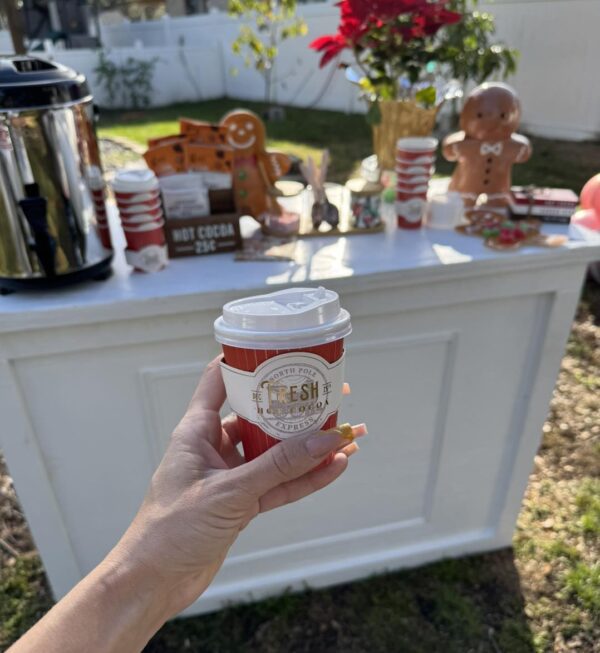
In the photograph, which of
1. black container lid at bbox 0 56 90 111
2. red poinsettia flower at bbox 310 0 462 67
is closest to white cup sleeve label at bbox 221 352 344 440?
black container lid at bbox 0 56 90 111

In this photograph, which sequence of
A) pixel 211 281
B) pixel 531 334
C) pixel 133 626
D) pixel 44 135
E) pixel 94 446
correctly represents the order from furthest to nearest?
pixel 531 334, pixel 94 446, pixel 211 281, pixel 44 135, pixel 133 626

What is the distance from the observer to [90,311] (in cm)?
110

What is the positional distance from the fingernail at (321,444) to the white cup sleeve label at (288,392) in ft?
0.17

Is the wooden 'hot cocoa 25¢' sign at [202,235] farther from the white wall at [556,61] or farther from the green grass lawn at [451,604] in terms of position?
the white wall at [556,61]

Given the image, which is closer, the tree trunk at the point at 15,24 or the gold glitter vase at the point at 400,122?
the tree trunk at the point at 15,24

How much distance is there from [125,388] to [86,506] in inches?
15.1

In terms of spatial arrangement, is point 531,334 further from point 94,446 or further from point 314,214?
point 94,446

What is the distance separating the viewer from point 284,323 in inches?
28.3

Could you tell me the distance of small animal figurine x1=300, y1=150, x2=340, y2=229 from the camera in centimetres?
142

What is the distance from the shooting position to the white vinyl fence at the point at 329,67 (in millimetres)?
5211

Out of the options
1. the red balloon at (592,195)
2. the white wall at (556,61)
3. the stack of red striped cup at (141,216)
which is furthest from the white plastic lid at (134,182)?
the white wall at (556,61)

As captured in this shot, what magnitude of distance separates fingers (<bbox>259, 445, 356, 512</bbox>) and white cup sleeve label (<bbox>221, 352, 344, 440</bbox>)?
0.33ft

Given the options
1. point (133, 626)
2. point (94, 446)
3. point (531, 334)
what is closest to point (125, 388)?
point (94, 446)

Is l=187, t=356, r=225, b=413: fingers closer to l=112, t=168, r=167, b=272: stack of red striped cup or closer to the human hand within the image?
the human hand
